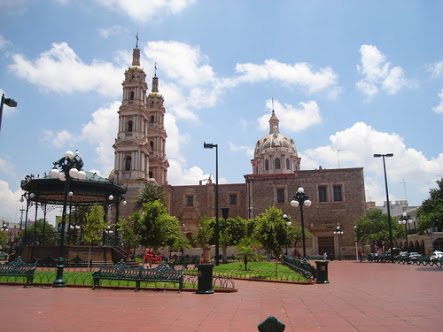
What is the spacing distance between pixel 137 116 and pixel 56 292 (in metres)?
39.7

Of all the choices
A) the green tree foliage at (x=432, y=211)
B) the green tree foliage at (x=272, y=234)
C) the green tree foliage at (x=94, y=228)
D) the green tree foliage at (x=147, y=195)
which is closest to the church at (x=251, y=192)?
the green tree foliage at (x=147, y=195)

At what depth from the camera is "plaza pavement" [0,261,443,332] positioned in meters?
6.67

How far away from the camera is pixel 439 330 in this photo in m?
6.27

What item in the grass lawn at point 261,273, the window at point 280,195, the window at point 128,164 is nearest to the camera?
the grass lawn at point 261,273

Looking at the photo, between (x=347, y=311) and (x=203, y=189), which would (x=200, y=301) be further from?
(x=203, y=189)

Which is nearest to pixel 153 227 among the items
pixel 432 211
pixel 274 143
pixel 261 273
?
pixel 261 273

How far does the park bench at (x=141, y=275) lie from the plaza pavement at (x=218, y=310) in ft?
1.28

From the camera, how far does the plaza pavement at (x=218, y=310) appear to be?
6.67 meters

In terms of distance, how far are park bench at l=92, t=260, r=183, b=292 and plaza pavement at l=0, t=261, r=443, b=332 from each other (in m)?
0.39

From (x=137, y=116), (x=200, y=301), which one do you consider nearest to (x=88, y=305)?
(x=200, y=301)

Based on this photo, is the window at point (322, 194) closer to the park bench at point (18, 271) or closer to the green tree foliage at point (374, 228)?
the green tree foliage at point (374, 228)

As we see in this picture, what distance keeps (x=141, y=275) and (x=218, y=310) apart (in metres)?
4.33

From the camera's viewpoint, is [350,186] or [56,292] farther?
[350,186]

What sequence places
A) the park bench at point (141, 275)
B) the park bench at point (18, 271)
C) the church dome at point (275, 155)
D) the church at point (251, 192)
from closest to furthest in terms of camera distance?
the park bench at point (141, 275) → the park bench at point (18, 271) → the church at point (251, 192) → the church dome at point (275, 155)
